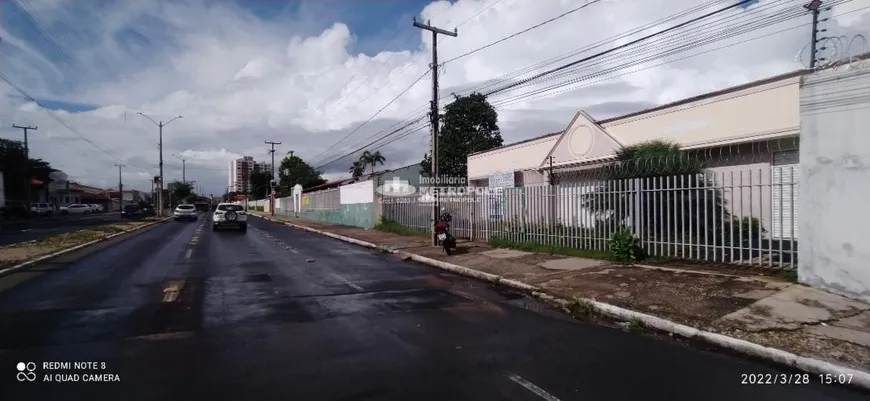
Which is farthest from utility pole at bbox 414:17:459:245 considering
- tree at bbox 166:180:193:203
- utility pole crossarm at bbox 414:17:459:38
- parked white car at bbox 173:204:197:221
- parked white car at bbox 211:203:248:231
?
tree at bbox 166:180:193:203

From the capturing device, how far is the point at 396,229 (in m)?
24.6

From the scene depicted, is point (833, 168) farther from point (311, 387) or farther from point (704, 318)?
point (311, 387)

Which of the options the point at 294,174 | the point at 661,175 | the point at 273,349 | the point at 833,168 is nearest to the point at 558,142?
the point at 661,175

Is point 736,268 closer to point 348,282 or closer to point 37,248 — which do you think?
point 348,282

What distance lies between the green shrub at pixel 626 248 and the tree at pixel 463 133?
23666 mm

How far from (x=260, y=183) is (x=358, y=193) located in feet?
241

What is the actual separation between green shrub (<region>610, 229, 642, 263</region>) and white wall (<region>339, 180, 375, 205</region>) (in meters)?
18.3

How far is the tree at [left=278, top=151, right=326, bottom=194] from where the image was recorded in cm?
7369

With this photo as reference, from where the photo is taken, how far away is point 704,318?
270 inches

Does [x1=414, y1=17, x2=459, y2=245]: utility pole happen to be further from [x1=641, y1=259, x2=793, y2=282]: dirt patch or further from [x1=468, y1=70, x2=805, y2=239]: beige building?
[x1=641, y1=259, x2=793, y2=282]: dirt patch

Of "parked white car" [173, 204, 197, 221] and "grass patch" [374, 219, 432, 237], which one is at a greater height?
"parked white car" [173, 204, 197, 221]

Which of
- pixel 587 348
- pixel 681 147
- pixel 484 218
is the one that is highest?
pixel 681 147

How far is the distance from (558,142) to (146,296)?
52.1 feet

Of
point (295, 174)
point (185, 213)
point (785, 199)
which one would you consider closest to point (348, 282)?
point (785, 199)
